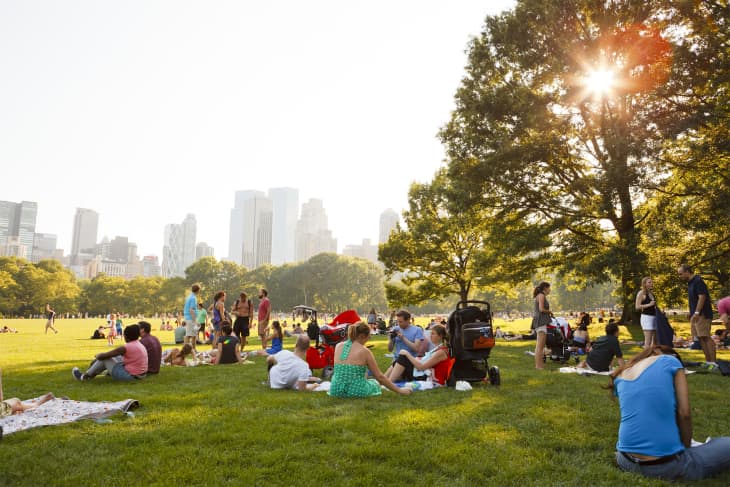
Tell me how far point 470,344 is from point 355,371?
2170mm

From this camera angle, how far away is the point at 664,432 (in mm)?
3992

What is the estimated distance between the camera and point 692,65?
625 inches

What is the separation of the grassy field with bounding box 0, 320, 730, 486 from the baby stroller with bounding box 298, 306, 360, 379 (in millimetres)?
2274

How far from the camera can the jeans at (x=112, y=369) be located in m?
9.17

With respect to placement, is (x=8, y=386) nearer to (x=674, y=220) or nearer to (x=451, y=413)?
(x=451, y=413)

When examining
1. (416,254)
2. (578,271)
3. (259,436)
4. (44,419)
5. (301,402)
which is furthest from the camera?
(416,254)

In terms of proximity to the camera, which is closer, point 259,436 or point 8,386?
point 259,436

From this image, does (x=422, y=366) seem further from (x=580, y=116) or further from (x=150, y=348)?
(x=580, y=116)

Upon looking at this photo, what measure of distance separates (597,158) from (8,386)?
814 inches

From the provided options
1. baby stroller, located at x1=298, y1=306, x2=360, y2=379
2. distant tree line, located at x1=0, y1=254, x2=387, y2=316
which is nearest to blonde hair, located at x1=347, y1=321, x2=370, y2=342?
baby stroller, located at x1=298, y1=306, x2=360, y2=379

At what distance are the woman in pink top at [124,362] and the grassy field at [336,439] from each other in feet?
2.43

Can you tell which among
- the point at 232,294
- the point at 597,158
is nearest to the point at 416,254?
the point at 597,158

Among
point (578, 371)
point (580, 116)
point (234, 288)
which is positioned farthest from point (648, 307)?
point (234, 288)

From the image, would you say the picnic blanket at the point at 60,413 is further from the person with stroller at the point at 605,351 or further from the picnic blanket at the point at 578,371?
the person with stroller at the point at 605,351
